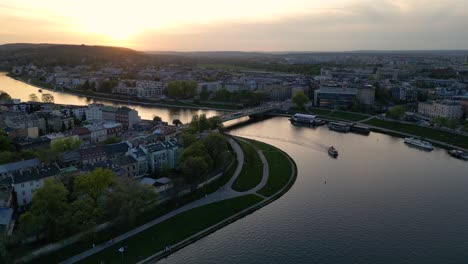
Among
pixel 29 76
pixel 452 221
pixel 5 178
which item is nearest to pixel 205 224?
A: pixel 5 178

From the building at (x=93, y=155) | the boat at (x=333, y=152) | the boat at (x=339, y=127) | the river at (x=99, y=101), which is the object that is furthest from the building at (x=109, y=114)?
the boat at (x=339, y=127)

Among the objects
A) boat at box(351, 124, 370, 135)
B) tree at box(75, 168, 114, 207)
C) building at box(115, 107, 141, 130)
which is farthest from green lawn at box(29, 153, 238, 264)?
boat at box(351, 124, 370, 135)

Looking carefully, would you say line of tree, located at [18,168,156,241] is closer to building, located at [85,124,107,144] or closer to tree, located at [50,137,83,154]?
tree, located at [50,137,83,154]

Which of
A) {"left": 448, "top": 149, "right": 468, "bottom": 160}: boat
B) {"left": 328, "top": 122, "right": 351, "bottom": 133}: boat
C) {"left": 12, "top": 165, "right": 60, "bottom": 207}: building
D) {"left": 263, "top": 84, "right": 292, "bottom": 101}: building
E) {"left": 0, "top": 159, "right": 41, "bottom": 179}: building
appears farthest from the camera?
{"left": 263, "top": 84, "right": 292, "bottom": 101}: building

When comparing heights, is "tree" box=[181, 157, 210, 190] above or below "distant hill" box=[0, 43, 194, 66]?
below

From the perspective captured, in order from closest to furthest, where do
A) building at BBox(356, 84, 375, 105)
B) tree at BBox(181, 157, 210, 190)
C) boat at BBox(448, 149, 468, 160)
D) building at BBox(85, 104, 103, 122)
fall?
1. tree at BBox(181, 157, 210, 190)
2. boat at BBox(448, 149, 468, 160)
3. building at BBox(85, 104, 103, 122)
4. building at BBox(356, 84, 375, 105)

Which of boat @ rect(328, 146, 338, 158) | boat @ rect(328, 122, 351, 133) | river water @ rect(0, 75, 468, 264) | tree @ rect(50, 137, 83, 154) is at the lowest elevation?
river water @ rect(0, 75, 468, 264)
